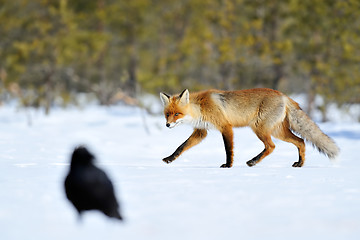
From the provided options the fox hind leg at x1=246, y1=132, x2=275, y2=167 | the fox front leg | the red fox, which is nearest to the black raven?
the red fox

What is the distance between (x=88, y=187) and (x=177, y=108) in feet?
7.41

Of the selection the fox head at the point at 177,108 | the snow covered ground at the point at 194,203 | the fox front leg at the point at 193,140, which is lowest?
the snow covered ground at the point at 194,203

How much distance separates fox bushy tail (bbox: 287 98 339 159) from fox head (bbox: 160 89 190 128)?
4.96 feet

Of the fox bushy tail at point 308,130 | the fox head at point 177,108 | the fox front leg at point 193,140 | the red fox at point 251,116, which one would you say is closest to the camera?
the fox head at point 177,108

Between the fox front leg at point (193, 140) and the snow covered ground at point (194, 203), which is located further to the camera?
the fox front leg at point (193, 140)

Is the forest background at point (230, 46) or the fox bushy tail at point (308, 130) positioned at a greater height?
the forest background at point (230, 46)

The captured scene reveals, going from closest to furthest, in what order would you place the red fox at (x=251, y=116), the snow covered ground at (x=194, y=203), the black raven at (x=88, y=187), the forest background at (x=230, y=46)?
the snow covered ground at (x=194, y=203), the black raven at (x=88, y=187), the red fox at (x=251, y=116), the forest background at (x=230, y=46)

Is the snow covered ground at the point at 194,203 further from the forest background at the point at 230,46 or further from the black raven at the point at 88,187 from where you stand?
the forest background at the point at 230,46

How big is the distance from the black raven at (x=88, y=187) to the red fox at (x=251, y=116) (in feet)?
6.51

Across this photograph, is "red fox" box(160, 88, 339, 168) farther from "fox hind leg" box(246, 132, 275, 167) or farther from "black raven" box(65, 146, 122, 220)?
"black raven" box(65, 146, 122, 220)

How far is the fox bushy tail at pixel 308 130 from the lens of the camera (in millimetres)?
6055

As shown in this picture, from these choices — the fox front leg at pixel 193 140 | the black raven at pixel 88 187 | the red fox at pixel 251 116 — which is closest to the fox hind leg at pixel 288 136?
the red fox at pixel 251 116

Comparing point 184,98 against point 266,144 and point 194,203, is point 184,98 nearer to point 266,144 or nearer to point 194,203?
point 266,144

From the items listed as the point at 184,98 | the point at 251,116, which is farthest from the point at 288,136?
the point at 184,98
